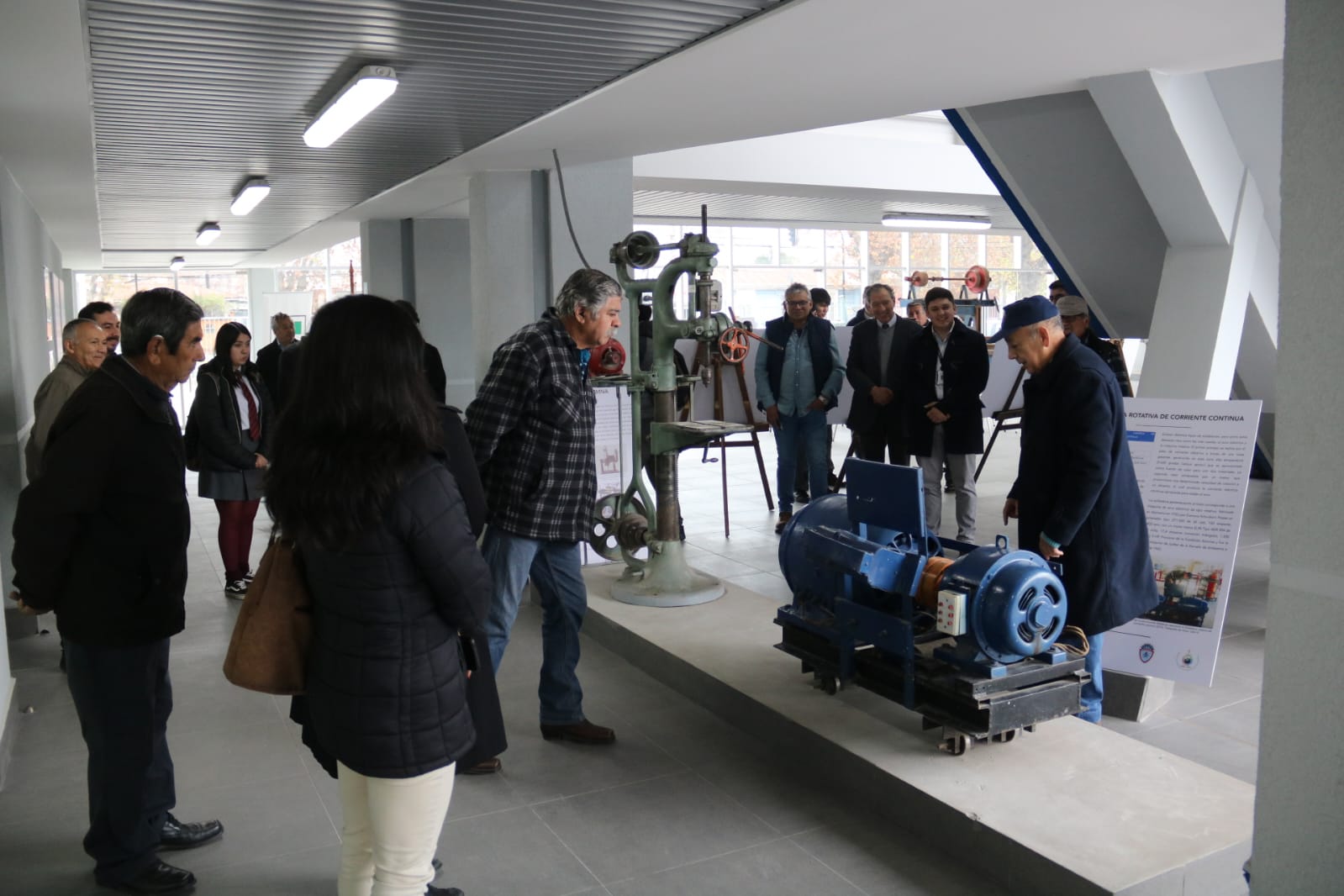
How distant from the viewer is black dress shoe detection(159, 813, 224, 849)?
3.10 metres

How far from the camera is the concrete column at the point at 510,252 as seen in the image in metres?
7.05

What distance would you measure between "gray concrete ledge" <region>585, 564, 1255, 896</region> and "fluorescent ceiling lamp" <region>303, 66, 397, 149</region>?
9.16ft

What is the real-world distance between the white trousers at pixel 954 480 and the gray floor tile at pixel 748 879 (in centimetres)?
348

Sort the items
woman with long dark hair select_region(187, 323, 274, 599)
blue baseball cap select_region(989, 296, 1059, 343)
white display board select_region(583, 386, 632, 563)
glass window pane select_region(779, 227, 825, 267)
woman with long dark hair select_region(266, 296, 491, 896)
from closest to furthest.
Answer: woman with long dark hair select_region(266, 296, 491, 896) → blue baseball cap select_region(989, 296, 1059, 343) → woman with long dark hair select_region(187, 323, 274, 599) → white display board select_region(583, 386, 632, 563) → glass window pane select_region(779, 227, 825, 267)

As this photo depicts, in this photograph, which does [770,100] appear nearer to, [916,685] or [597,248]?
[597,248]

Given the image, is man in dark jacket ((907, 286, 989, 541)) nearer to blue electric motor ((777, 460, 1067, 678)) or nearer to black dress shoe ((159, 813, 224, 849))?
blue electric motor ((777, 460, 1067, 678))

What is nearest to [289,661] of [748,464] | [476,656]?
[476,656]

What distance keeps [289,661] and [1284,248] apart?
80.0 inches

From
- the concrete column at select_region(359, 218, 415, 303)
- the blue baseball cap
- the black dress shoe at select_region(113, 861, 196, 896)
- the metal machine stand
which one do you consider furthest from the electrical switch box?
the concrete column at select_region(359, 218, 415, 303)

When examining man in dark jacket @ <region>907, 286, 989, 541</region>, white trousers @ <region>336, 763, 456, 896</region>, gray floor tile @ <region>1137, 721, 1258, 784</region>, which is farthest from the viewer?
man in dark jacket @ <region>907, 286, 989, 541</region>

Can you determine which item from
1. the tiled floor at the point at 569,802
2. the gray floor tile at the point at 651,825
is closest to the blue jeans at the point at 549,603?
the tiled floor at the point at 569,802

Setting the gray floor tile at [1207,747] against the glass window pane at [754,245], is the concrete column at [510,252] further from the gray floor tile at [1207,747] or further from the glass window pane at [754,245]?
the glass window pane at [754,245]

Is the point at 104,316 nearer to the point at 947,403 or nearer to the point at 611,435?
the point at 611,435

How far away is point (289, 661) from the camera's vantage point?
2.10 m
